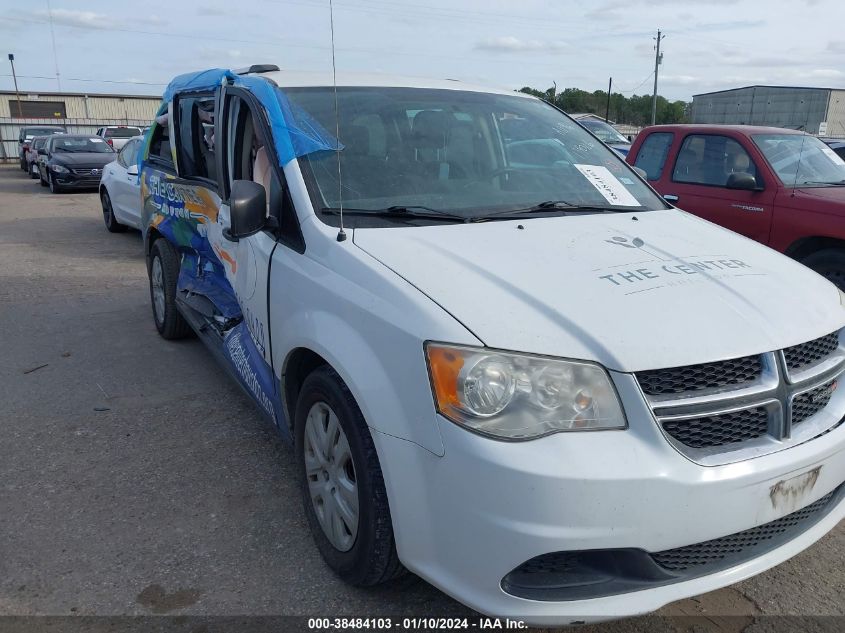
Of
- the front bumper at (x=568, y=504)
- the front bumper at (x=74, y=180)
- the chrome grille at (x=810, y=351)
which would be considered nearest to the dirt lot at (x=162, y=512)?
the front bumper at (x=568, y=504)

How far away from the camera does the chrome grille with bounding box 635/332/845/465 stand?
205 cm

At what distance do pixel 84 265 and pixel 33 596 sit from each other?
6.97m

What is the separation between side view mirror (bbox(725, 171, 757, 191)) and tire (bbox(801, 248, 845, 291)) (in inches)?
30.9

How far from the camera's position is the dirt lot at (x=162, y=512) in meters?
2.60

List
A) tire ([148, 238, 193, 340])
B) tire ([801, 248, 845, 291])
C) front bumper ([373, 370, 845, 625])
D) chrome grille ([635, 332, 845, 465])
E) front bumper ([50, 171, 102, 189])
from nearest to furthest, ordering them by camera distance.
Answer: front bumper ([373, 370, 845, 625]) < chrome grille ([635, 332, 845, 465]) < tire ([148, 238, 193, 340]) < tire ([801, 248, 845, 291]) < front bumper ([50, 171, 102, 189])

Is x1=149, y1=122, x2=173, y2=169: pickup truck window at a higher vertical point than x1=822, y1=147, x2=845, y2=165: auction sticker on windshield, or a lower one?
higher

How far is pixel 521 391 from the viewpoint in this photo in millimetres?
2029

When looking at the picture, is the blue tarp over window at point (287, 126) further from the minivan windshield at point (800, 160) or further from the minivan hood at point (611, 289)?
the minivan windshield at point (800, 160)

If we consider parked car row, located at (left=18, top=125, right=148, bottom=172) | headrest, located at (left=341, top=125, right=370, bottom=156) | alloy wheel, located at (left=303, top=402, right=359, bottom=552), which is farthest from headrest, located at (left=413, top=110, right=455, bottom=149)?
parked car row, located at (left=18, top=125, right=148, bottom=172)

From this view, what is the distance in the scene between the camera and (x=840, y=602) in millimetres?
2615

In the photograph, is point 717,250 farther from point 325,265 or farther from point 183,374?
point 183,374

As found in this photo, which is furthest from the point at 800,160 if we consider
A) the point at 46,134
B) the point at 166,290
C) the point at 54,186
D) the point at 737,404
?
the point at 46,134

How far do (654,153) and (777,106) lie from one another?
22994 mm

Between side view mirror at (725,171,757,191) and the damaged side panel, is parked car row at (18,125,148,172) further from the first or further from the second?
side view mirror at (725,171,757,191)
